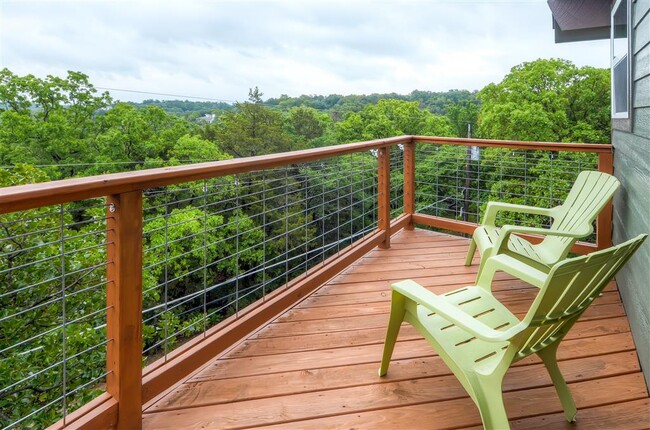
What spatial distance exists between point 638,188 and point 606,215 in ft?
4.04

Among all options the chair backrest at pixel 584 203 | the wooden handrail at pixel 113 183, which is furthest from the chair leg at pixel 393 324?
the chair backrest at pixel 584 203

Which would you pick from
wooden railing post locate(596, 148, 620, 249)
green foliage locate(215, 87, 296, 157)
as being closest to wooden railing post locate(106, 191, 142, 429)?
wooden railing post locate(596, 148, 620, 249)

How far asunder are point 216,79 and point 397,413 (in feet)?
112

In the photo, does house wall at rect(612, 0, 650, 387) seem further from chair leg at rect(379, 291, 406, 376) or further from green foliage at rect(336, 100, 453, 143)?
green foliage at rect(336, 100, 453, 143)

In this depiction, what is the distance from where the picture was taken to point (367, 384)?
6.66 feet

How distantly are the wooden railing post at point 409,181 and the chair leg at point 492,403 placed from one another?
291 cm

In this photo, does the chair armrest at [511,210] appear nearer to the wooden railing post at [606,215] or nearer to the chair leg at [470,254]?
the chair leg at [470,254]

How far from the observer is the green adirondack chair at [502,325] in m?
1.46

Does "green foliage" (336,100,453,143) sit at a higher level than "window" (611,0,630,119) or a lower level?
higher

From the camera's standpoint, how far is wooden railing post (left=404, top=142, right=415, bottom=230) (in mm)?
4316

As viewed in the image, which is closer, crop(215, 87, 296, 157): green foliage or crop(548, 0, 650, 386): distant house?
crop(548, 0, 650, 386): distant house

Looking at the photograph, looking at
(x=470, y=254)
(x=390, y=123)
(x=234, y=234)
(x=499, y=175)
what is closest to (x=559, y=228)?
(x=470, y=254)

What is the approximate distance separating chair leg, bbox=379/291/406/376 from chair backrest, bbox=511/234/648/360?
1.54ft

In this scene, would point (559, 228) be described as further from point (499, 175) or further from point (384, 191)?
point (499, 175)
